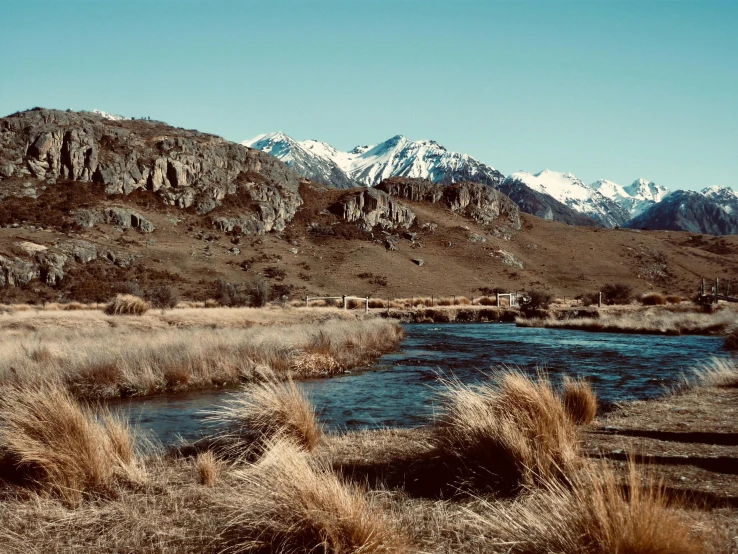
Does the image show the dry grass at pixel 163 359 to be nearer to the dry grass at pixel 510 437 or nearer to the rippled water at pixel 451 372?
the rippled water at pixel 451 372

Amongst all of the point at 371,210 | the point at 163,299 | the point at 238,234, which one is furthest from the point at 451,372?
the point at 371,210

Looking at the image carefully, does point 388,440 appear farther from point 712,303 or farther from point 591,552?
point 712,303

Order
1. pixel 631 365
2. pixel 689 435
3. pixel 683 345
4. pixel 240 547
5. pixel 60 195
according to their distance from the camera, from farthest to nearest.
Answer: pixel 60 195, pixel 683 345, pixel 631 365, pixel 689 435, pixel 240 547

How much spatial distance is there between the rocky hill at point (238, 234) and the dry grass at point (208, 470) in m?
45.2

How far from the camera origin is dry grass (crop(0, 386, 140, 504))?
5.82 m

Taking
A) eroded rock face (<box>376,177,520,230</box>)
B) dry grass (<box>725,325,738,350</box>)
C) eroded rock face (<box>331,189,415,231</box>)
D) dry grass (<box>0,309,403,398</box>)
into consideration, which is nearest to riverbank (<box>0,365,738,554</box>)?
dry grass (<box>0,309,403,398</box>)

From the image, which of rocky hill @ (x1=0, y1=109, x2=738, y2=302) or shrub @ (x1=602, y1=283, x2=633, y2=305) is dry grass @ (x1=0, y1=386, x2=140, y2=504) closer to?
rocky hill @ (x1=0, y1=109, x2=738, y2=302)

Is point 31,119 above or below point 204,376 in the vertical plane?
above

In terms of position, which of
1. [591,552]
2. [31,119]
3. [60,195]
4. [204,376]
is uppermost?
[31,119]

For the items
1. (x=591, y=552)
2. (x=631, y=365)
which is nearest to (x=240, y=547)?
(x=591, y=552)

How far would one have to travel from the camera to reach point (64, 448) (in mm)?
5977

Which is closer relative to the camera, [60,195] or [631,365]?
[631,365]

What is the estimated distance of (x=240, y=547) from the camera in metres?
4.23

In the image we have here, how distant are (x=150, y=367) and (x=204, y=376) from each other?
1292 mm
